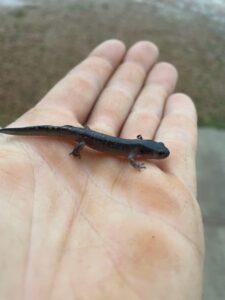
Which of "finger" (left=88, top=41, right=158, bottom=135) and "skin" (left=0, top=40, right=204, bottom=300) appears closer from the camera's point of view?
"skin" (left=0, top=40, right=204, bottom=300)

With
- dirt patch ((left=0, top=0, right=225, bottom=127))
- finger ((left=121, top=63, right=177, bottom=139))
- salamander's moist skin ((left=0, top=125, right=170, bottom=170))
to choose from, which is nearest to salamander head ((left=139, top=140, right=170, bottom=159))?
salamander's moist skin ((left=0, top=125, right=170, bottom=170))

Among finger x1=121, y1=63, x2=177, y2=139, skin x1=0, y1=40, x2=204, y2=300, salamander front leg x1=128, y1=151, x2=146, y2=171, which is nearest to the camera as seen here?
skin x1=0, y1=40, x2=204, y2=300

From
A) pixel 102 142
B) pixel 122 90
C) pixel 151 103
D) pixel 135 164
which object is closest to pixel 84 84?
pixel 122 90

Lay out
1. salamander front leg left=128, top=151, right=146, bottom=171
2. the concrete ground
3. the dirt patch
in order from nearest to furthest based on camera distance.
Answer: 1. salamander front leg left=128, top=151, right=146, bottom=171
2. the concrete ground
3. the dirt patch

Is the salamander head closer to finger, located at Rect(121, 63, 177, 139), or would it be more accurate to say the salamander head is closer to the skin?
the skin

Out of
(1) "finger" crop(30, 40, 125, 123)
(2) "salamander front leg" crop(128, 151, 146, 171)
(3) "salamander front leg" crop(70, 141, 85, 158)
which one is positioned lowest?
(3) "salamander front leg" crop(70, 141, 85, 158)

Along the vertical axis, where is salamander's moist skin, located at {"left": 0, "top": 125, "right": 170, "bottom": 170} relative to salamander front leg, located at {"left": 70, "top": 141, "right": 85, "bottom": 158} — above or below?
above

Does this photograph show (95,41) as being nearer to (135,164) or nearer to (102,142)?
(102,142)
